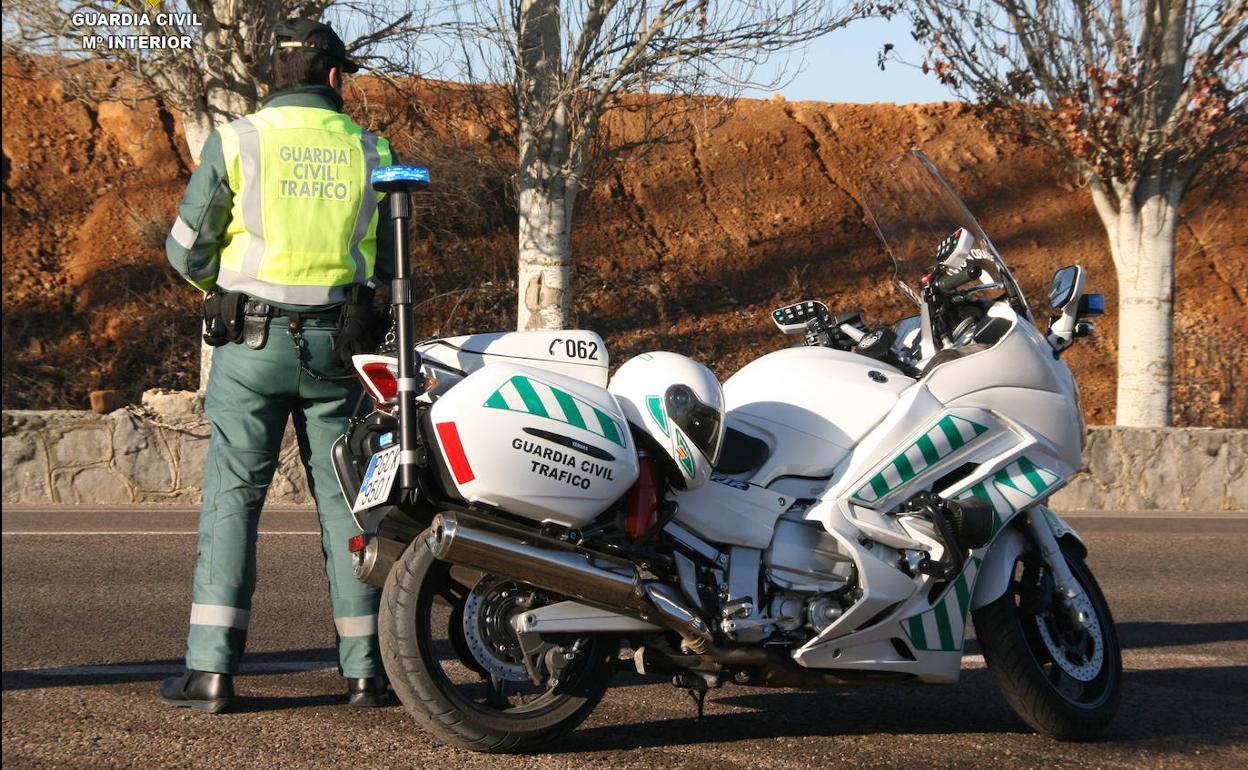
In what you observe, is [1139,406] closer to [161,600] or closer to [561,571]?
[161,600]

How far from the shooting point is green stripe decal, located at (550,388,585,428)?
160 inches

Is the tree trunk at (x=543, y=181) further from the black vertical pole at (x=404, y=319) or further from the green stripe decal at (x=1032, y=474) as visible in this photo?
the black vertical pole at (x=404, y=319)

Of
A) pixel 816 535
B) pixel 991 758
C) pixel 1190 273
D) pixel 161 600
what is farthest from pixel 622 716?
pixel 1190 273

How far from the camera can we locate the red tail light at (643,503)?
422cm

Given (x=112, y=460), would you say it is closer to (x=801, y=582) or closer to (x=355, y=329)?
Result: (x=355, y=329)

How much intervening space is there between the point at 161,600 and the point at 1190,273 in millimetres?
23163

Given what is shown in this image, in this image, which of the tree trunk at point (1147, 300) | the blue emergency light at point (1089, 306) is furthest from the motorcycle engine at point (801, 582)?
the tree trunk at point (1147, 300)

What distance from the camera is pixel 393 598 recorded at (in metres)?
4.03

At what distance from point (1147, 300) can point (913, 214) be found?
10.5m

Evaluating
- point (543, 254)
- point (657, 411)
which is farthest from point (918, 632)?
point (543, 254)

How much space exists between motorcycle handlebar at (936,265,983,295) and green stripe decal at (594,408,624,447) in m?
1.44

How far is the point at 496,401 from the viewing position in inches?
157

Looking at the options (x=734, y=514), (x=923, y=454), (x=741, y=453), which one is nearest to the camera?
(x=734, y=514)

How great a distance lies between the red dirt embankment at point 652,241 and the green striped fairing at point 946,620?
36.4 ft
